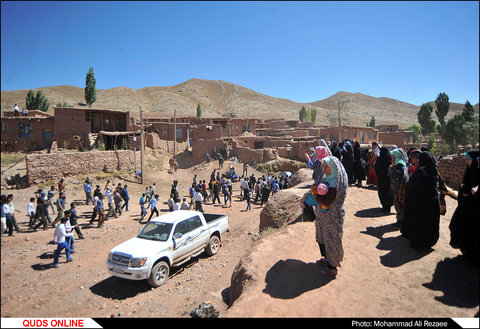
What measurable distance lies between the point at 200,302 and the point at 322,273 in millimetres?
2491

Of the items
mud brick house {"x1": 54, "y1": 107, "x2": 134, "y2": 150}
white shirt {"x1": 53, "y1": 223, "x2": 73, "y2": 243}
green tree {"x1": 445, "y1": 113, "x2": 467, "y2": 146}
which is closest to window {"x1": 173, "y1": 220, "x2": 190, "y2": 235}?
white shirt {"x1": 53, "y1": 223, "x2": 73, "y2": 243}

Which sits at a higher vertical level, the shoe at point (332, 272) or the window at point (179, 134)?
the window at point (179, 134)

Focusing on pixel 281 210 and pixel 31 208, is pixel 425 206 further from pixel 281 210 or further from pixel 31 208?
pixel 31 208

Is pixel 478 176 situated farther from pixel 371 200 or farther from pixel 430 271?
pixel 371 200

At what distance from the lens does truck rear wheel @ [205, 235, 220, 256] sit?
25.6 ft

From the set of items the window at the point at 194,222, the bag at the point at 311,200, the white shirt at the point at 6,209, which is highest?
the white shirt at the point at 6,209

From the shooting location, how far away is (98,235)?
5797 mm

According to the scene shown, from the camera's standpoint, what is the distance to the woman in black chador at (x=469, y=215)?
3.84 m

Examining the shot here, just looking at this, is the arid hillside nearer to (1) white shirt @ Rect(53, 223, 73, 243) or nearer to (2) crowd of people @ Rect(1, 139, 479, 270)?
(2) crowd of people @ Rect(1, 139, 479, 270)

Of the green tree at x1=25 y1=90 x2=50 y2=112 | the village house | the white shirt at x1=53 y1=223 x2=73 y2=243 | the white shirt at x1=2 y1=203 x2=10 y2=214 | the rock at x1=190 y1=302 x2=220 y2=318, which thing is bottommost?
the rock at x1=190 y1=302 x2=220 y2=318

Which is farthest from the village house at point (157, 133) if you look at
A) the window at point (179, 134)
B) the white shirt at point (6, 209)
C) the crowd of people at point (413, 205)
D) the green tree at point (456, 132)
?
the crowd of people at point (413, 205)

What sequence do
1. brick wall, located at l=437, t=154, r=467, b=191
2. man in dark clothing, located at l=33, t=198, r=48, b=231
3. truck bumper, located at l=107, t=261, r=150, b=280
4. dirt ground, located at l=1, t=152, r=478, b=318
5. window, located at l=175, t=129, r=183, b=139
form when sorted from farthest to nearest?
window, located at l=175, t=129, r=183, b=139
brick wall, located at l=437, t=154, r=467, b=191
truck bumper, located at l=107, t=261, r=150, b=280
man in dark clothing, located at l=33, t=198, r=48, b=231
dirt ground, located at l=1, t=152, r=478, b=318

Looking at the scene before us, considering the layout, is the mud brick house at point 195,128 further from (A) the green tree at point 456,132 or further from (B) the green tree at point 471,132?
(B) the green tree at point 471,132

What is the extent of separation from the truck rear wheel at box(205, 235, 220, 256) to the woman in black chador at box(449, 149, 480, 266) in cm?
578
